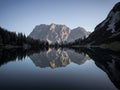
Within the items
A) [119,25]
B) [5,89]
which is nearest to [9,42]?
[119,25]

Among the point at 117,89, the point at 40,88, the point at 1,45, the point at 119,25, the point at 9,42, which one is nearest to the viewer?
the point at 117,89

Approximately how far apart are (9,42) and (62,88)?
179009 mm

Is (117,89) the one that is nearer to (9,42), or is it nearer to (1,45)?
(1,45)

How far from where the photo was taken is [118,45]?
121 meters

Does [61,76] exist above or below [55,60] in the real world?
above

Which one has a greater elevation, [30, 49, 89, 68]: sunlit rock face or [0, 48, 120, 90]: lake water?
[0, 48, 120, 90]: lake water

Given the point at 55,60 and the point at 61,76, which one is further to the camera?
the point at 55,60

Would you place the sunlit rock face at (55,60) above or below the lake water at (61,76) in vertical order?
below

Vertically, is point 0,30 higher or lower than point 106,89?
higher

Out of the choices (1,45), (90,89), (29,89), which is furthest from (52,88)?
(1,45)

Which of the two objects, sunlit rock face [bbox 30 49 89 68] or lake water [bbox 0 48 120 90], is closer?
lake water [bbox 0 48 120 90]

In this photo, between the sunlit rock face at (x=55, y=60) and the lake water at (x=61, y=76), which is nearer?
the lake water at (x=61, y=76)

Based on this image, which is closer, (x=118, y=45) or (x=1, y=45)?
(x=118, y=45)

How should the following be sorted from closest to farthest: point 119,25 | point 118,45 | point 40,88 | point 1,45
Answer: point 40,88 → point 118,45 → point 1,45 → point 119,25
